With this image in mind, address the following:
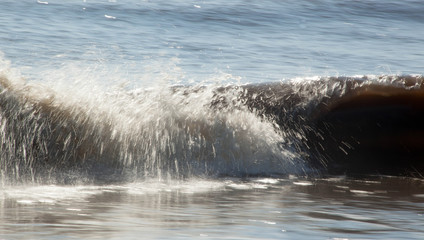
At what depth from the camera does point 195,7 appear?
1391cm

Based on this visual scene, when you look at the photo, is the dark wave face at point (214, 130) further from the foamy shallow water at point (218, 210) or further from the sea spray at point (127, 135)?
the foamy shallow water at point (218, 210)

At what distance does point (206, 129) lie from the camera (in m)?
5.00

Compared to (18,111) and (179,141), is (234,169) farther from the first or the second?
(18,111)

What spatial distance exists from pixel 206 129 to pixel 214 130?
5 cm

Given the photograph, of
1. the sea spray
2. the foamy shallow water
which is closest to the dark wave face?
the sea spray

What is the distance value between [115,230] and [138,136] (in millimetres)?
2010

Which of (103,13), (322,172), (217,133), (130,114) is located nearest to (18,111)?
(130,114)

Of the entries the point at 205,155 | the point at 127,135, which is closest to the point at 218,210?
the point at 205,155

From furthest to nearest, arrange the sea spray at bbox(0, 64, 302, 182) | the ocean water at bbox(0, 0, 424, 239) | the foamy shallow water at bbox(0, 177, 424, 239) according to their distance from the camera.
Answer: the sea spray at bbox(0, 64, 302, 182)
the ocean water at bbox(0, 0, 424, 239)
the foamy shallow water at bbox(0, 177, 424, 239)

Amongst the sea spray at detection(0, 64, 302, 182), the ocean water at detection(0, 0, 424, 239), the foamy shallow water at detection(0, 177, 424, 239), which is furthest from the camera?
the sea spray at detection(0, 64, 302, 182)

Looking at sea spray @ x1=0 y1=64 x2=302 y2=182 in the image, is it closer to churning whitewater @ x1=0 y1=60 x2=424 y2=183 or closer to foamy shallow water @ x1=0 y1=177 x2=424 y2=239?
churning whitewater @ x1=0 y1=60 x2=424 y2=183

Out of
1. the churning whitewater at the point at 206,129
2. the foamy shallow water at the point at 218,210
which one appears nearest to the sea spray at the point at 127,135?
the churning whitewater at the point at 206,129

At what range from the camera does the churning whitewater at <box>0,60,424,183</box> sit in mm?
4590

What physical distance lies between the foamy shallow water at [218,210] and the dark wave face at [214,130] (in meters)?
0.34
